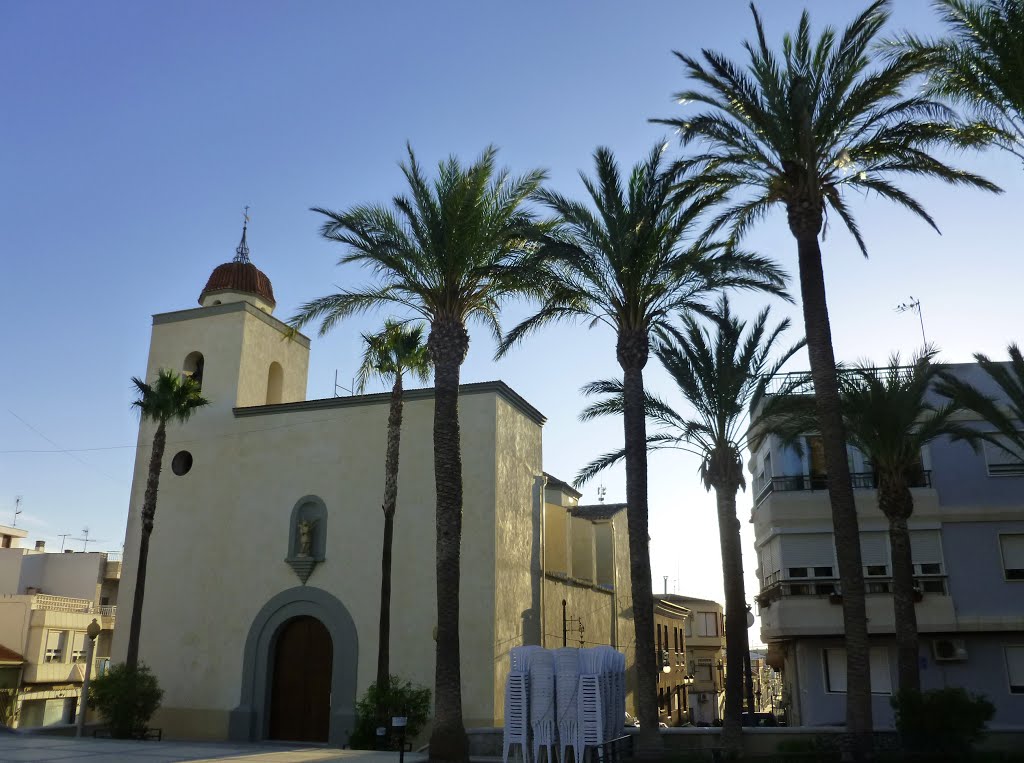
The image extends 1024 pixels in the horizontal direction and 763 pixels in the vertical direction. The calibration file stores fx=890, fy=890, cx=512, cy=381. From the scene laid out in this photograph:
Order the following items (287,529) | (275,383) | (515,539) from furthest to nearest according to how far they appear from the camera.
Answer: (275,383)
(287,529)
(515,539)

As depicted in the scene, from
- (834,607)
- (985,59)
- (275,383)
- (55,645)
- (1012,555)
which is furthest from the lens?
(55,645)

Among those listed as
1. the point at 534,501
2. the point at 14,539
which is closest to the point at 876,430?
the point at 534,501

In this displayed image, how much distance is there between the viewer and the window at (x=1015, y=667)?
22766 mm

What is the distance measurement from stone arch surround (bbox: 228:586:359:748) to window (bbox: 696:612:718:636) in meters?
47.4

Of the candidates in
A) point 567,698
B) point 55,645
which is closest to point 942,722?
point 567,698

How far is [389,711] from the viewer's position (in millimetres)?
19703

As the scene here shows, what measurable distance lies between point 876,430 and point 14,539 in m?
55.0

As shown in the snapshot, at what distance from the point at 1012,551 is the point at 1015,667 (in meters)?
2.96

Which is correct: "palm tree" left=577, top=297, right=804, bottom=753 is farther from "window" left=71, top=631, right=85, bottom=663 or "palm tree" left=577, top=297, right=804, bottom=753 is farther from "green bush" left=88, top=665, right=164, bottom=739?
"window" left=71, top=631, right=85, bottom=663

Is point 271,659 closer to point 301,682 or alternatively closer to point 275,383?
point 301,682

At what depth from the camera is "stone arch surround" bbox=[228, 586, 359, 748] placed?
73.6 feet

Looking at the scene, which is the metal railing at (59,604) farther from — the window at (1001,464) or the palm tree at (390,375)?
the window at (1001,464)

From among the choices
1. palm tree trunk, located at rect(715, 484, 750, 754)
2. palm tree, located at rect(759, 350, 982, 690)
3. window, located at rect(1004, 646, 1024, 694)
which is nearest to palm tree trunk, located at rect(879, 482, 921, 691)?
palm tree, located at rect(759, 350, 982, 690)

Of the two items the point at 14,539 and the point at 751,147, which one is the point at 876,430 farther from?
the point at 14,539
